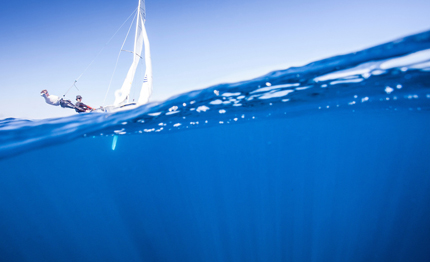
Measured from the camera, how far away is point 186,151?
66.4ft

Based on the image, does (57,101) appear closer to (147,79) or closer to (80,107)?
(80,107)

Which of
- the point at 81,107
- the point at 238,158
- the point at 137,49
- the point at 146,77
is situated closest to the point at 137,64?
the point at 137,49

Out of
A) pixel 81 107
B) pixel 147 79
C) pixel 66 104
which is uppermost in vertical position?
pixel 147 79

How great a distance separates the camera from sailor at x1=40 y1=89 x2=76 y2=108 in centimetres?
669

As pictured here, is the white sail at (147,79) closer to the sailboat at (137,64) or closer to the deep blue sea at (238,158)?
the sailboat at (137,64)

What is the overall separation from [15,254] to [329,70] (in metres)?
18.0

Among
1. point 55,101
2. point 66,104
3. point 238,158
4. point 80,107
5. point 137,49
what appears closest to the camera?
point 55,101

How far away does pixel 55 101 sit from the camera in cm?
714

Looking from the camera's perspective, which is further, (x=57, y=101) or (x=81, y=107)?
(x=81, y=107)

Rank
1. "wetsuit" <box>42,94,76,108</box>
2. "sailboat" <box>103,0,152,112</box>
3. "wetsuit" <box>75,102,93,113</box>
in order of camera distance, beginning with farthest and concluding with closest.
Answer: "sailboat" <box>103,0,152,112</box>
"wetsuit" <box>75,102,93,113</box>
"wetsuit" <box>42,94,76,108</box>

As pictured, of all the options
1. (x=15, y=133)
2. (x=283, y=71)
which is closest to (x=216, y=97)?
(x=283, y=71)

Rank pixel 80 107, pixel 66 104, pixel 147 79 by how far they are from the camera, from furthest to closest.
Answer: pixel 147 79 → pixel 80 107 → pixel 66 104

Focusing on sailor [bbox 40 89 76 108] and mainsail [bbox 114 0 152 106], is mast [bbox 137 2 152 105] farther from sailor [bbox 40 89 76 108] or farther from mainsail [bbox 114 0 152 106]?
sailor [bbox 40 89 76 108]

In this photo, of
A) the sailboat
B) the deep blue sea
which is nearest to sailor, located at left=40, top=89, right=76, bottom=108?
the deep blue sea
